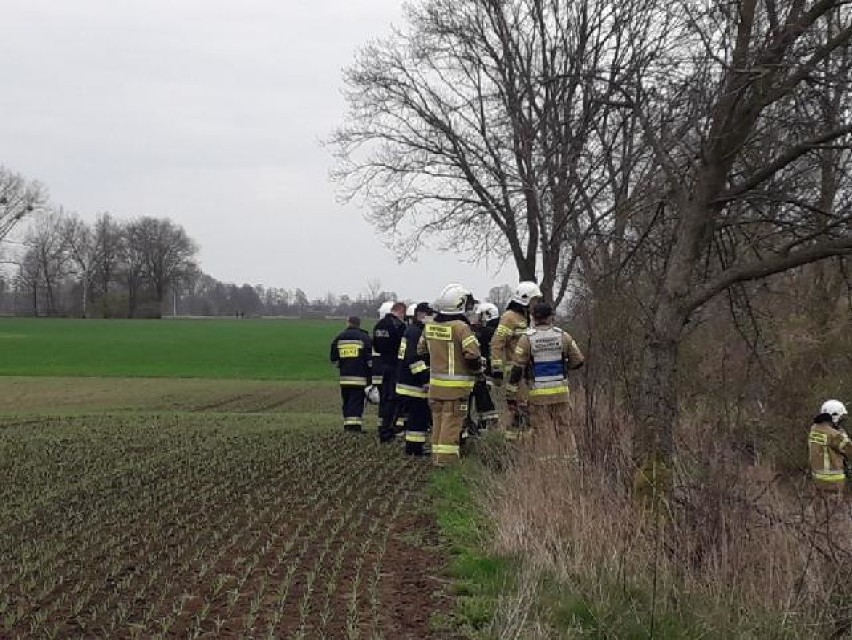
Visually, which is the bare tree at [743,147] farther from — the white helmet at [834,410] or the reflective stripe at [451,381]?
the white helmet at [834,410]

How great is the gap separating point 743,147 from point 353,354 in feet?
24.0

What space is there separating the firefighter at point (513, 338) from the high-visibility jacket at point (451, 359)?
0.43 meters

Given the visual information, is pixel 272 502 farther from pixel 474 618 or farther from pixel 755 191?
pixel 755 191

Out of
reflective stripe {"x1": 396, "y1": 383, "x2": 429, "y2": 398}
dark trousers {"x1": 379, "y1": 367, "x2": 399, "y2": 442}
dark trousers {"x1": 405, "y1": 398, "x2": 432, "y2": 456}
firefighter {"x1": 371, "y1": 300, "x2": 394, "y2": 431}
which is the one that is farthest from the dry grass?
firefighter {"x1": 371, "y1": 300, "x2": 394, "y2": 431}

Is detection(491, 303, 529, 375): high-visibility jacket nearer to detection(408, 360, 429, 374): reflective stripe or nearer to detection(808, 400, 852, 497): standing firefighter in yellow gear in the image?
detection(408, 360, 429, 374): reflective stripe

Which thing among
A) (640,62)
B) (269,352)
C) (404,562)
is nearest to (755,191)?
(640,62)

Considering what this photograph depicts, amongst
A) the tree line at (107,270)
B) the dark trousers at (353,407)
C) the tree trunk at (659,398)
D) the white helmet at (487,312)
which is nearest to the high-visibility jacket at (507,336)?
the white helmet at (487,312)

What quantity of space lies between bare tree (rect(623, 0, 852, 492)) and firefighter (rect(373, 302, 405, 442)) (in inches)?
Result: 212

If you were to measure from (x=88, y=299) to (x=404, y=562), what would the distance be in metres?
101

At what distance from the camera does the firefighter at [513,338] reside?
11.0m

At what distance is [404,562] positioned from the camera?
635 cm

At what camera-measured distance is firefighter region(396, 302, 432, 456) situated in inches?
456

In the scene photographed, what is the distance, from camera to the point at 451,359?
10656 millimetres

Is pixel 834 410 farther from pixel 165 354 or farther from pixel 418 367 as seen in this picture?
pixel 165 354
